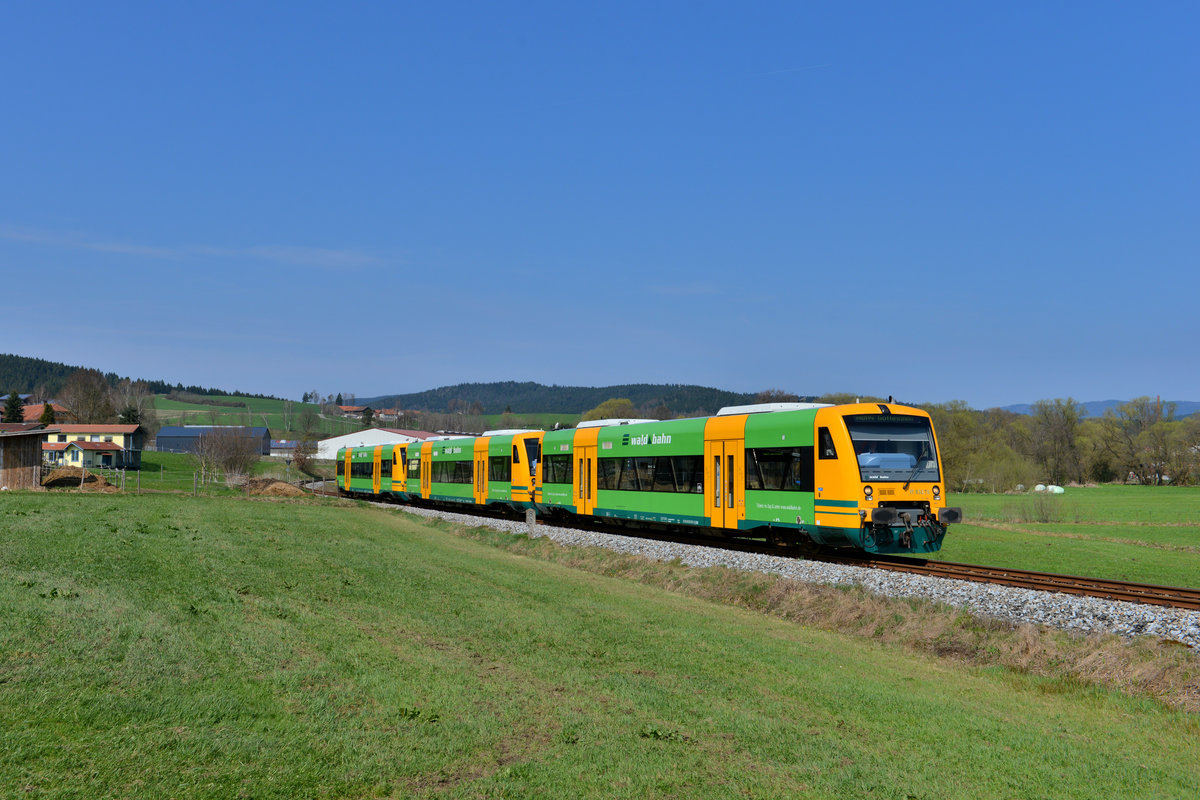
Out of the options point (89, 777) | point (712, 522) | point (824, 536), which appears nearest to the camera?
point (89, 777)

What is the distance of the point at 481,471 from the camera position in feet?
138

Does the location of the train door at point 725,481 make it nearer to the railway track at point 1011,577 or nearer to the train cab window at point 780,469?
the train cab window at point 780,469

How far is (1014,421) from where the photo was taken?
119 meters

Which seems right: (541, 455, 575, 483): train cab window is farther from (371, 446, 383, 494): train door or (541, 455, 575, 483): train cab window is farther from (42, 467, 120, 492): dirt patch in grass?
(371, 446, 383, 494): train door

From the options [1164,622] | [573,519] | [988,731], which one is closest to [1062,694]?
[988,731]

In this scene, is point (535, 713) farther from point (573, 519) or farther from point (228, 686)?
point (573, 519)

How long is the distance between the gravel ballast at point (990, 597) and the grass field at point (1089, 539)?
25.2 feet

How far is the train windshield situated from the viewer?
65.8 ft

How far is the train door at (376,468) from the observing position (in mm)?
57219

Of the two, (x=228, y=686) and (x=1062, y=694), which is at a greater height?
(x=228, y=686)

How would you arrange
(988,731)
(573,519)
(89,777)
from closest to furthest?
(89,777)
(988,731)
(573,519)

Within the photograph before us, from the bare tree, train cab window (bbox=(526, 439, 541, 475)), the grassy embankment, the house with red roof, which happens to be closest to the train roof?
the grassy embankment

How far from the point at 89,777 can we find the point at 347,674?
3291mm

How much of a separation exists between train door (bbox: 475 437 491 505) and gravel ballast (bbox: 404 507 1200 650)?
702 inches
